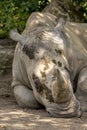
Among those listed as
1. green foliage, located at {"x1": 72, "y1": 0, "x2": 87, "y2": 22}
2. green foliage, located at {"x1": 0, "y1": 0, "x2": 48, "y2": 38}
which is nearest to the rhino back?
green foliage, located at {"x1": 0, "y1": 0, "x2": 48, "y2": 38}

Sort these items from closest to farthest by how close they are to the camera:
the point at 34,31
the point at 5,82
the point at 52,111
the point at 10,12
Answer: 1. the point at 52,111
2. the point at 34,31
3. the point at 5,82
4. the point at 10,12

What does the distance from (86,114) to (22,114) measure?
910 millimetres

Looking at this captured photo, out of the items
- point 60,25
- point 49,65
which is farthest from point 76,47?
point 49,65

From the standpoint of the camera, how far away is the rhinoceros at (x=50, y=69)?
6.12 metres

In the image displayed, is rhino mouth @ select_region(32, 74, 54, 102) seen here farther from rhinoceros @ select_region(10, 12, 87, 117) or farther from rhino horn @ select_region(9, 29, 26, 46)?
rhino horn @ select_region(9, 29, 26, 46)

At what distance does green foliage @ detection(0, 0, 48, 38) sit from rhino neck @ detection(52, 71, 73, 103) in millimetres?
3213

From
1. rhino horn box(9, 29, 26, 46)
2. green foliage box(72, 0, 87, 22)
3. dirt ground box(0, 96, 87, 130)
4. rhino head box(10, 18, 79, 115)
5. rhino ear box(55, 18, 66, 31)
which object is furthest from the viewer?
green foliage box(72, 0, 87, 22)

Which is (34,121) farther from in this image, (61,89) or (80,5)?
(80,5)

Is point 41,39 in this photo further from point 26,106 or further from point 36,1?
point 36,1

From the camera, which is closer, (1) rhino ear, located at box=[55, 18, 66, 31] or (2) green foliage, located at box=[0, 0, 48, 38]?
(1) rhino ear, located at box=[55, 18, 66, 31]

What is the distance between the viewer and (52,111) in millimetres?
6297

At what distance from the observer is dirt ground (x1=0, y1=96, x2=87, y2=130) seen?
5.88m

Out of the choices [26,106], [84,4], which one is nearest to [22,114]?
[26,106]

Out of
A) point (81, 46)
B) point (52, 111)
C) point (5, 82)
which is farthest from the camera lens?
point (5, 82)
